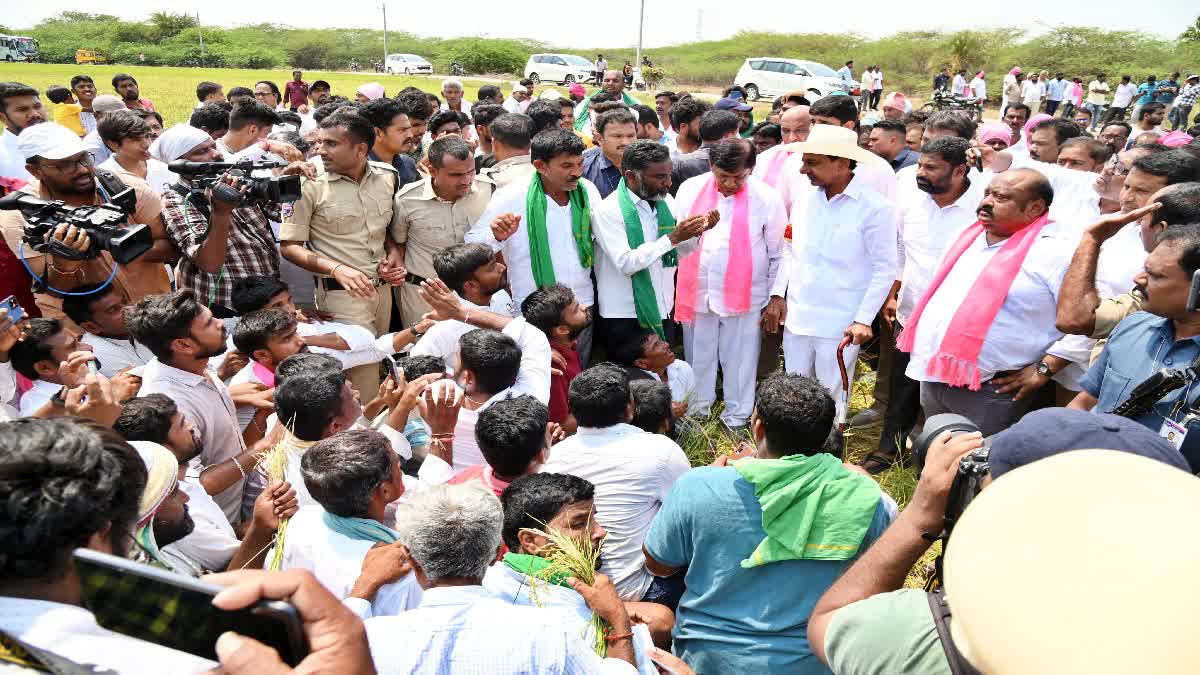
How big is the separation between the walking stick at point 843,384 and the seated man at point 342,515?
2.99m

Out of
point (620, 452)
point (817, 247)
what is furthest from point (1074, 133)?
point (620, 452)

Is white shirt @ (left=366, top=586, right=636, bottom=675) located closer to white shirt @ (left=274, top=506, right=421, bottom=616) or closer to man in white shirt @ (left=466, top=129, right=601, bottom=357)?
white shirt @ (left=274, top=506, right=421, bottom=616)

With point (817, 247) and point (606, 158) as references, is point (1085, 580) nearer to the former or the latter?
point (817, 247)

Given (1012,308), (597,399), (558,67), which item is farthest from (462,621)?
(558,67)

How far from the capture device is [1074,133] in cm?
707

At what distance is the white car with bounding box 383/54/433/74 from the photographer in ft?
149

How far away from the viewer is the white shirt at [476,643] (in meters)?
1.75

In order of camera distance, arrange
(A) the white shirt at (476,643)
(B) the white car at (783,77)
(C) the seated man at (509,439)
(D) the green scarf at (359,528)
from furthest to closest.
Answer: (B) the white car at (783,77) < (C) the seated man at (509,439) < (D) the green scarf at (359,528) < (A) the white shirt at (476,643)

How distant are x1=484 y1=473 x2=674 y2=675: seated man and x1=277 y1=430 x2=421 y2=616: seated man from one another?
1.06 feet

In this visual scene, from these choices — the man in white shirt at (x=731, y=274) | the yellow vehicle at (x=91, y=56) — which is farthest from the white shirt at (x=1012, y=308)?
the yellow vehicle at (x=91, y=56)

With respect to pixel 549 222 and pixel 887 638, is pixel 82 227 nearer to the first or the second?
pixel 549 222

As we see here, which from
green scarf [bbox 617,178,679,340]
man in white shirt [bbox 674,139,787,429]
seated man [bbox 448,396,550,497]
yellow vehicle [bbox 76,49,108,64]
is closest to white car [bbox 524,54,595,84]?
yellow vehicle [bbox 76,49,108,64]

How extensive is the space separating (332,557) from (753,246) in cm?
335

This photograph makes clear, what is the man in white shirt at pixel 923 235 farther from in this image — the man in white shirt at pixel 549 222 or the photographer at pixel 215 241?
the photographer at pixel 215 241
